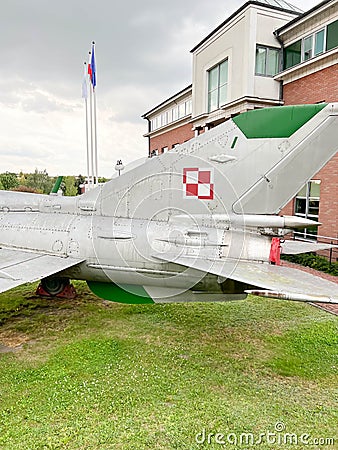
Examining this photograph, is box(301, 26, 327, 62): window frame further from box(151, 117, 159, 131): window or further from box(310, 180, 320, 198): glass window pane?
box(151, 117, 159, 131): window

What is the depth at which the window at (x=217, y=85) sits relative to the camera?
16734 mm

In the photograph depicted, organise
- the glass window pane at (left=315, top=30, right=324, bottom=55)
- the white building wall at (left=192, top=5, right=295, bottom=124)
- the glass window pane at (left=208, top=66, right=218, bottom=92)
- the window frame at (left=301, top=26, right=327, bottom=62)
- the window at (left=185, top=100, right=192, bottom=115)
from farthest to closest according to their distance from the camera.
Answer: the window at (left=185, top=100, right=192, bottom=115)
the glass window pane at (left=208, top=66, right=218, bottom=92)
the white building wall at (left=192, top=5, right=295, bottom=124)
the glass window pane at (left=315, top=30, right=324, bottom=55)
the window frame at (left=301, top=26, right=327, bottom=62)

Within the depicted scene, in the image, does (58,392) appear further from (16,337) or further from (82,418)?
(16,337)

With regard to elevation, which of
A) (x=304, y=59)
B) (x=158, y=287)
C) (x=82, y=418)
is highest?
(x=304, y=59)

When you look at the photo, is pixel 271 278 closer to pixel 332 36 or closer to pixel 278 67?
pixel 332 36

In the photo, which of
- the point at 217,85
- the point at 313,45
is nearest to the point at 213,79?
the point at 217,85

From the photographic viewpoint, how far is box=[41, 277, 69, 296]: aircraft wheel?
8.07m

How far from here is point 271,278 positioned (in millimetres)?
4484

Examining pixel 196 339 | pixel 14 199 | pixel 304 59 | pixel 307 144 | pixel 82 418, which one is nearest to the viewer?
pixel 82 418

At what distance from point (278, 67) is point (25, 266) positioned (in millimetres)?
14732

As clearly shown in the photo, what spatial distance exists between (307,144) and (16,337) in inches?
236

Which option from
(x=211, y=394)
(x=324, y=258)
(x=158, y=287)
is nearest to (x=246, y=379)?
(x=211, y=394)

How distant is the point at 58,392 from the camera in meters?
4.48

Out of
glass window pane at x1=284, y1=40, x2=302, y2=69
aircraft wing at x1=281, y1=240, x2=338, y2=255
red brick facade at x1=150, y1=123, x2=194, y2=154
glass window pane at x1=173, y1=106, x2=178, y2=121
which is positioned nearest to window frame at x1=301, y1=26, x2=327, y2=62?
glass window pane at x1=284, y1=40, x2=302, y2=69
